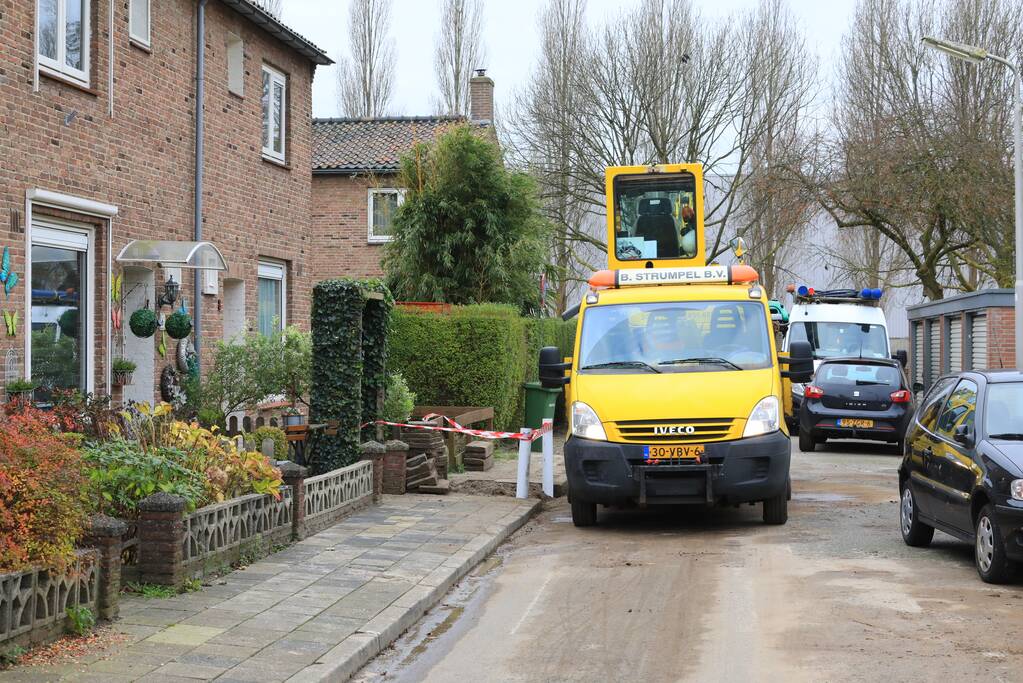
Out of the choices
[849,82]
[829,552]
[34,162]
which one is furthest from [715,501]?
[849,82]

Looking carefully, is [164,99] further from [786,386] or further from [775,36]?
[775,36]

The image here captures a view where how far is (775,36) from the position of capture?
39219 mm

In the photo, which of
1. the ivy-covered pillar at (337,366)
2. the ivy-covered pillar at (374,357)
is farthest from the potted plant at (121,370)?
the ivy-covered pillar at (374,357)

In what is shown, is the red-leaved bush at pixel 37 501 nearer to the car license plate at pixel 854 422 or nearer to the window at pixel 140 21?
the window at pixel 140 21

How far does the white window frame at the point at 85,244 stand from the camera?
12703 millimetres

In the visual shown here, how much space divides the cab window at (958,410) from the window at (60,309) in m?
8.53

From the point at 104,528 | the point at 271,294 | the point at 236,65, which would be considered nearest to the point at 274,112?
the point at 236,65

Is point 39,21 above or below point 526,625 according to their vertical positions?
above

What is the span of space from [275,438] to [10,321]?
9.73 ft

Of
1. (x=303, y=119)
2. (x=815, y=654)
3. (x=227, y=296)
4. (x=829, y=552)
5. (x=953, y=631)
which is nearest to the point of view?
(x=815, y=654)

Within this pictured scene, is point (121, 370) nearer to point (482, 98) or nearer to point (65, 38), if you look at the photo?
point (65, 38)

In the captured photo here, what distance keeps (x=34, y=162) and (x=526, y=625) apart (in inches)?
297

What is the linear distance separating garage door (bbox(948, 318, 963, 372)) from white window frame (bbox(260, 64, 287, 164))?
16673 millimetres

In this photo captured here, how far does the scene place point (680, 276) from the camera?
13.2 m
